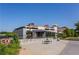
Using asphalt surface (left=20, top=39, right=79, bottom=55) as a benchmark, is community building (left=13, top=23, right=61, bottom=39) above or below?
above

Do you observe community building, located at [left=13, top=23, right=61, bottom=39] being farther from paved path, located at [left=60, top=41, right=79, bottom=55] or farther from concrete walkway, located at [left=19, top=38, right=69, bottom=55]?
paved path, located at [left=60, top=41, right=79, bottom=55]

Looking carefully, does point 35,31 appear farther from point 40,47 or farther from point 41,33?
point 40,47

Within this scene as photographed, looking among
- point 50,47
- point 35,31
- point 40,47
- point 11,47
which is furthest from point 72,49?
point 11,47

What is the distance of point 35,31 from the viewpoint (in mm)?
9781

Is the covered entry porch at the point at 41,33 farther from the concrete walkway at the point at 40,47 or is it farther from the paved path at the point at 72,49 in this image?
the paved path at the point at 72,49

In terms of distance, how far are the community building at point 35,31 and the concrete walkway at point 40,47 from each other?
86 mm

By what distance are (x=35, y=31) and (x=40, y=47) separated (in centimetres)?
26

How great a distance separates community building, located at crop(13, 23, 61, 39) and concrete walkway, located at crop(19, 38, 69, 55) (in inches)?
3.4

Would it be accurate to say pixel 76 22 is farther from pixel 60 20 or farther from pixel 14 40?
pixel 14 40

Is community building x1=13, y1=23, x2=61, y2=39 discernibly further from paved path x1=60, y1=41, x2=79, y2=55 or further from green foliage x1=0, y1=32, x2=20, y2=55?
paved path x1=60, y1=41, x2=79, y2=55

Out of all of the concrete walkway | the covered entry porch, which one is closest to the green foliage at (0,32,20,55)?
the concrete walkway

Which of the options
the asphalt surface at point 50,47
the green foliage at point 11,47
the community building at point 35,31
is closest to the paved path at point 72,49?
the asphalt surface at point 50,47

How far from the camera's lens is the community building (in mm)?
9727

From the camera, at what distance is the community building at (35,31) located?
973cm
